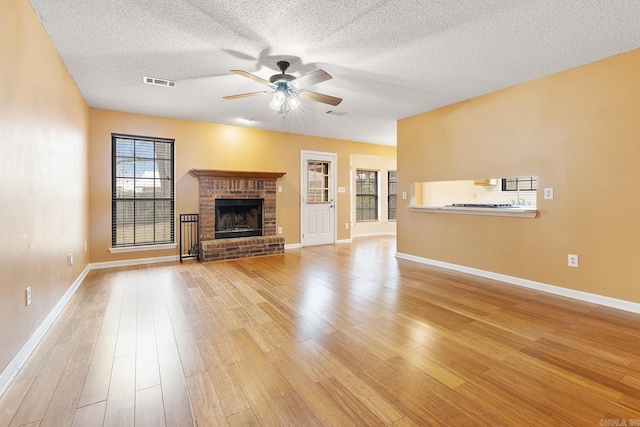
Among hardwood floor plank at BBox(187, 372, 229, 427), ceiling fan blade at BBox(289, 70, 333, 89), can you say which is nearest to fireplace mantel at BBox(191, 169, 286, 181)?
ceiling fan blade at BBox(289, 70, 333, 89)

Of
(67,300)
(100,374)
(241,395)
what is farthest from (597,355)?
(67,300)

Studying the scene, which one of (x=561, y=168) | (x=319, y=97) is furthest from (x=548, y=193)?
(x=319, y=97)

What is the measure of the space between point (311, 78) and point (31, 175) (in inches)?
93.9

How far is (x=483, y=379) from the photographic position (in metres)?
1.76

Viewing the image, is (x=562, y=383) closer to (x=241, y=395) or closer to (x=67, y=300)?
(x=241, y=395)

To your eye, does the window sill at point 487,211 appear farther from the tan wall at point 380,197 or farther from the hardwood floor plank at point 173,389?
the hardwood floor plank at point 173,389

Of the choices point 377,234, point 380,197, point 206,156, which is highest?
point 206,156

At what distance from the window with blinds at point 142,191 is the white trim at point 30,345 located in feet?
5.81

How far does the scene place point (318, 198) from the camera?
6996 millimetres

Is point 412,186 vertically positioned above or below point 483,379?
above

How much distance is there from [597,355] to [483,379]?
0.98m

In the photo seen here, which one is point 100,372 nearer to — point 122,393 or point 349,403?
point 122,393

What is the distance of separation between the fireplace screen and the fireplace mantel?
0.48 meters

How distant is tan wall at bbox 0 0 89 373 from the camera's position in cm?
181
